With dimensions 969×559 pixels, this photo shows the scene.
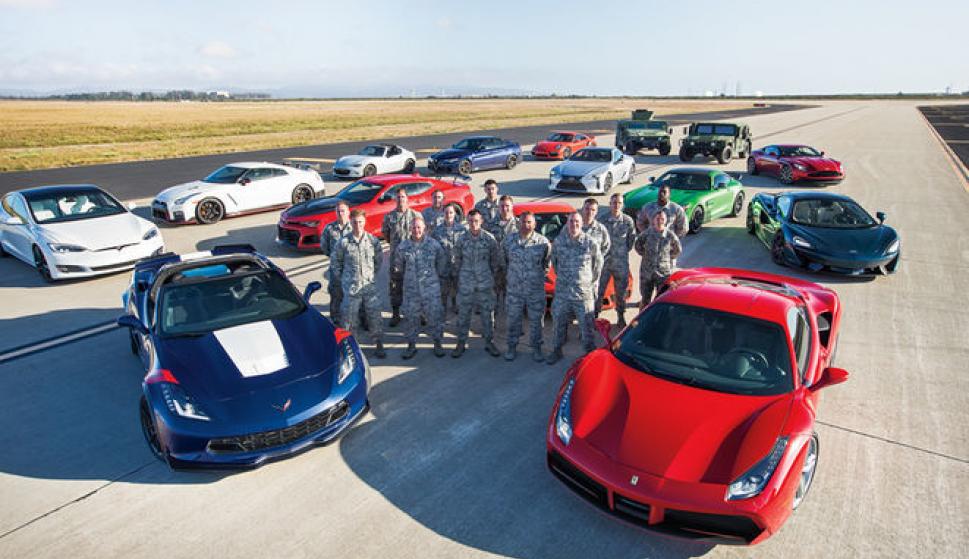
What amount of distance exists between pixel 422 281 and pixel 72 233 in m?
6.79

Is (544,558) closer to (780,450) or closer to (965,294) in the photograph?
(780,450)

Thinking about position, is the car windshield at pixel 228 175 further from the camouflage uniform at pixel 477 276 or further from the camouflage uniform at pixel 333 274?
the camouflage uniform at pixel 477 276

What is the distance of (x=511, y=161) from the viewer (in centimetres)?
2269

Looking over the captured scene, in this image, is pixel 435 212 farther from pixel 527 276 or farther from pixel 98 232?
pixel 98 232

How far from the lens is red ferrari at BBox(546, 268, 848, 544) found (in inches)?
137

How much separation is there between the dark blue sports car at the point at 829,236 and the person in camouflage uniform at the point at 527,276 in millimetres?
5577

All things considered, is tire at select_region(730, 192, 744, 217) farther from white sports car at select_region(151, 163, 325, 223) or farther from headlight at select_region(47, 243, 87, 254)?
headlight at select_region(47, 243, 87, 254)

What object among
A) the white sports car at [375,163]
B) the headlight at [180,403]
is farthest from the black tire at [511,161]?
the headlight at [180,403]

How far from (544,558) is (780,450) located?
1.71m

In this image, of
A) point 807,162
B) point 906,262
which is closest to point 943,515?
point 906,262

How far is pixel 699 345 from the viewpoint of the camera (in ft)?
14.9

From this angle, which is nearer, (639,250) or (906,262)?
(639,250)

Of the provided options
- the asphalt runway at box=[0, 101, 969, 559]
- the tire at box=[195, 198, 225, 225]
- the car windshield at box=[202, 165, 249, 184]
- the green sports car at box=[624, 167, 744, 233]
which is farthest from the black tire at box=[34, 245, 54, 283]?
the green sports car at box=[624, 167, 744, 233]

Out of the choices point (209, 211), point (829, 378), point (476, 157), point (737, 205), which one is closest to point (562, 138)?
point (476, 157)
